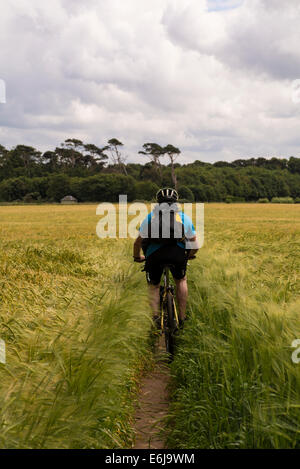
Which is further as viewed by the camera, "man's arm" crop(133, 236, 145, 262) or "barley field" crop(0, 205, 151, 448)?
"man's arm" crop(133, 236, 145, 262)

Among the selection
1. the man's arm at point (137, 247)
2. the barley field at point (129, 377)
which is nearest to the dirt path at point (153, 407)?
the barley field at point (129, 377)

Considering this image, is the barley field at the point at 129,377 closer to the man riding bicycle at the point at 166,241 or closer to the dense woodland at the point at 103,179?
the man riding bicycle at the point at 166,241

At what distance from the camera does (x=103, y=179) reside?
9044cm

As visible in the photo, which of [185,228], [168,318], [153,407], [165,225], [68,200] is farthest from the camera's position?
[68,200]

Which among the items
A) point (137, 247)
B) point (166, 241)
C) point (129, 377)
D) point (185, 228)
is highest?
point (185, 228)

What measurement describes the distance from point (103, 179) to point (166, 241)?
87086mm

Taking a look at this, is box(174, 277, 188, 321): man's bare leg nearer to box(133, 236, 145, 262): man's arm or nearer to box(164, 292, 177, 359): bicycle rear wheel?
box(164, 292, 177, 359): bicycle rear wheel

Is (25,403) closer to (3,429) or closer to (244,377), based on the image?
(3,429)

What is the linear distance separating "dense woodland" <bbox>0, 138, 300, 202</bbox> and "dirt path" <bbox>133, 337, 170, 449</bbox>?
65.7 meters

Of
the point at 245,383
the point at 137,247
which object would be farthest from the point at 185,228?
the point at 245,383

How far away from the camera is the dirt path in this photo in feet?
11.2

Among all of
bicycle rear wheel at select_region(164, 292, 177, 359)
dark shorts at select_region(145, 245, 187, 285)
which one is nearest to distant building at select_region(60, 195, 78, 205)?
dark shorts at select_region(145, 245, 187, 285)

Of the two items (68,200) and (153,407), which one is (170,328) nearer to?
(153,407)

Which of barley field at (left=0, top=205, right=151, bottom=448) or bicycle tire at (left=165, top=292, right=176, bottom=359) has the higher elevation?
barley field at (left=0, top=205, right=151, bottom=448)
